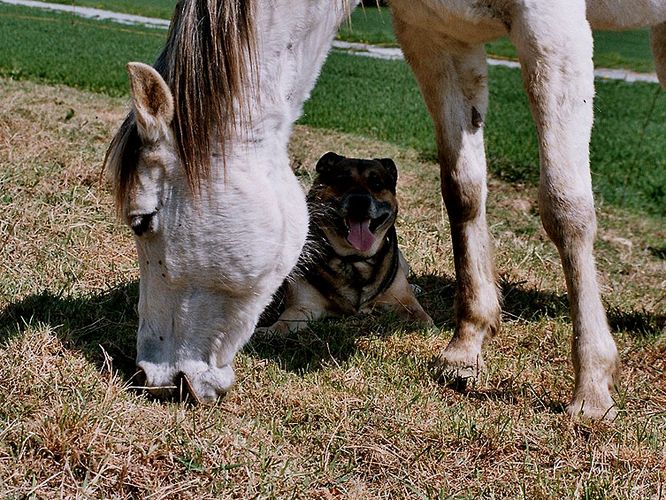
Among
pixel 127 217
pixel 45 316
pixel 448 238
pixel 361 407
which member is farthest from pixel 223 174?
pixel 448 238

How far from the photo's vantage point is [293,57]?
9.59 feet

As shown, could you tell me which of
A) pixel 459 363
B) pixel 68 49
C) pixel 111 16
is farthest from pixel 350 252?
pixel 111 16

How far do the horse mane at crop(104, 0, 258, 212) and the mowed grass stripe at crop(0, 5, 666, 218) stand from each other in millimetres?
5719

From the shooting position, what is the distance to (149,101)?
262 cm

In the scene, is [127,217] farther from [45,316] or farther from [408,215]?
[408,215]

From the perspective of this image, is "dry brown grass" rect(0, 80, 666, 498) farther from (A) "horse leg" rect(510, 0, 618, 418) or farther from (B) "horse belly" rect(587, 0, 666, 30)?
(B) "horse belly" rect(587, 0, 666, 30)

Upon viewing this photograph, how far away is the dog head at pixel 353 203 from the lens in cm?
431

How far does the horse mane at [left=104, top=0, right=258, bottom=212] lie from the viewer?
105 inches

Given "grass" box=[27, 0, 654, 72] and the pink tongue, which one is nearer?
the pink tongue

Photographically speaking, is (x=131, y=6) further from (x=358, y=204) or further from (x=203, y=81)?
(x=203, y=81)

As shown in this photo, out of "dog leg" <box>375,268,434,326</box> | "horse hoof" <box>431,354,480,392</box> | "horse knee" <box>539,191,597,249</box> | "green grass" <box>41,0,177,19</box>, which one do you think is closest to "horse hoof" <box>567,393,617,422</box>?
"horse hoof" <box>431,354,480,392</box>

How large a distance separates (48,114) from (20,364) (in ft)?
16.3

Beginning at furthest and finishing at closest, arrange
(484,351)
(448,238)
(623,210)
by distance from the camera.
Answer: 1. (623,210)
2. (448,238)
3. (484,351)

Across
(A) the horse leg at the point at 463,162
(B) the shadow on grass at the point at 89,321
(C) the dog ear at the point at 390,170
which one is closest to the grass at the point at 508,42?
(C) the dog ear at the point at 390,170
